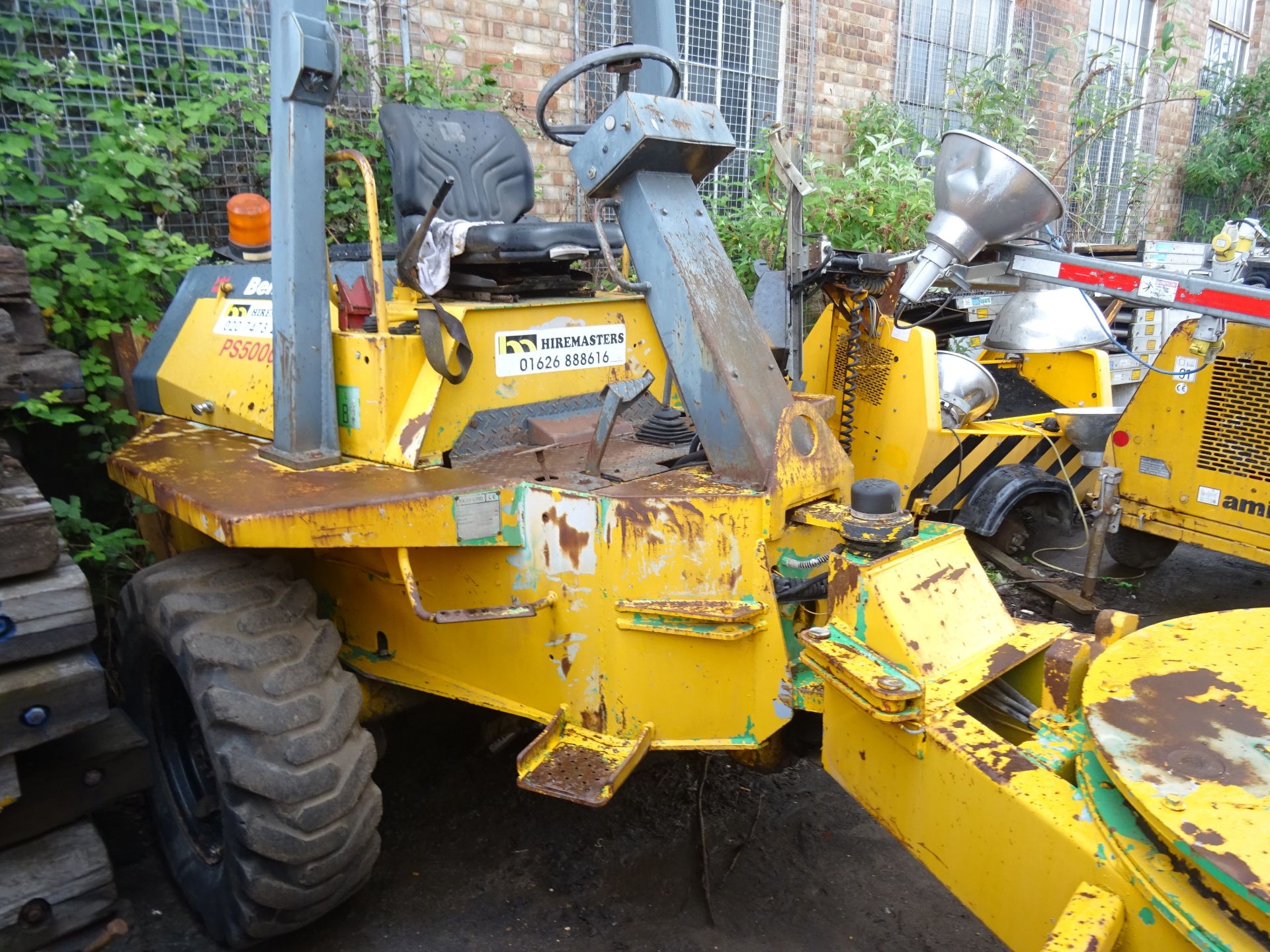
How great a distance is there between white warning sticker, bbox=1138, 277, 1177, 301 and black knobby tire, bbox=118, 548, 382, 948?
9.89 ft

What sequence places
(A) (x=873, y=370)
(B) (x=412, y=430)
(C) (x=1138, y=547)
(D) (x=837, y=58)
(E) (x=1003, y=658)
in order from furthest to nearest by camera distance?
(D) (x=837, y=58) → (C) (x=1138, y=547) → (A) (x=873, y=370) → (B) (x=412, y=430) → (E) (x=1003, y=658)

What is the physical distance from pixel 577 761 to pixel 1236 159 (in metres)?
15.0

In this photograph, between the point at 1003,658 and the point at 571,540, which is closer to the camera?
the point at 1003,658

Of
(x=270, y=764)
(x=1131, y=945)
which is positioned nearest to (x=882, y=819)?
(x=1131, y=945)

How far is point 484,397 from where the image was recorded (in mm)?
2742

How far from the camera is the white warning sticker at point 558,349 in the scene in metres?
2.77

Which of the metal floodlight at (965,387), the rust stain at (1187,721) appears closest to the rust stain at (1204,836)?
the rust stain at (1187,721)

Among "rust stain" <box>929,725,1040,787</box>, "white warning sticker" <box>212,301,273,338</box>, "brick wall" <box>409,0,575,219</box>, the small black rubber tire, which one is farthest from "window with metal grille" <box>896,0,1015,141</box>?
"rust stain" <box>929,725,1040,787</box>

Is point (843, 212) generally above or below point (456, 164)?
above

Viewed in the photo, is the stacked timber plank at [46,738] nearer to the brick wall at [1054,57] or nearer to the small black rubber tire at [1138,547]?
the small black rubber tire at [1138,547]

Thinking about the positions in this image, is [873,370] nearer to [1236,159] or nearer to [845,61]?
[845,61]

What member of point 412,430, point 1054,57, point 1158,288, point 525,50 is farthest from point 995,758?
point 1054,57

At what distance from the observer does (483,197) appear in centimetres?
398

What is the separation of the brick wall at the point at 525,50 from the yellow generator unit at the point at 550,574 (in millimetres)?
3710
